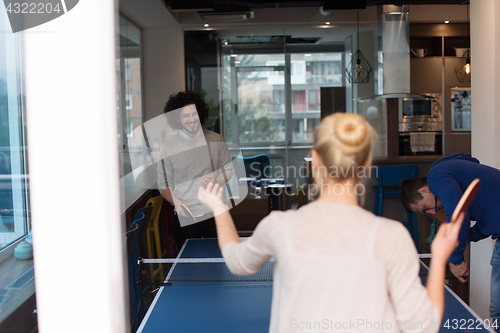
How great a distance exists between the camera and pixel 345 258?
3.14 feet

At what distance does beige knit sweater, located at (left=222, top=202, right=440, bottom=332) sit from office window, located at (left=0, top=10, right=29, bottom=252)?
184cm

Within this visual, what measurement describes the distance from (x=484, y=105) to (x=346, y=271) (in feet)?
7.45

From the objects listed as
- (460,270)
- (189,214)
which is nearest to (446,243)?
(460,270)

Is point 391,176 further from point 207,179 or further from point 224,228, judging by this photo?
point 224,228

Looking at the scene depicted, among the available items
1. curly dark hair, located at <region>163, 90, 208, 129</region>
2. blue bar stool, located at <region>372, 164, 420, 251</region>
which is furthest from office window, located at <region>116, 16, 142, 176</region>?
blue bar stool, located at <region>372, 164, 420, 251</region>

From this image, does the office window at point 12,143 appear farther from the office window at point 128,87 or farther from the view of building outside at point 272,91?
the view of building outside at point 272,91

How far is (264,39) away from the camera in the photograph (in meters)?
6.34

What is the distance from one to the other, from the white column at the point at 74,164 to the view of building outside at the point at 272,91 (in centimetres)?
501

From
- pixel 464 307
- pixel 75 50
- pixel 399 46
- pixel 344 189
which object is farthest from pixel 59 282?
pixel 399 46

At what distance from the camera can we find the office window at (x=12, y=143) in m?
2.28

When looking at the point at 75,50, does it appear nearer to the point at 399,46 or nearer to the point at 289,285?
the point at 289,285

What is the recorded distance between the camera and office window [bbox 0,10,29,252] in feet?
7.48

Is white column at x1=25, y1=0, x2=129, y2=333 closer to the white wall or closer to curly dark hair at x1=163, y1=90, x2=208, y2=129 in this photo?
curly dark hair at x1=163, y1=90, x2=208, y2=129

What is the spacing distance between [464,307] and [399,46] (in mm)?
4457
